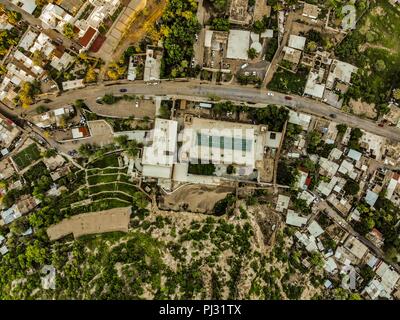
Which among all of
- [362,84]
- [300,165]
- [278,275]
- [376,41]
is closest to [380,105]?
[362,84]

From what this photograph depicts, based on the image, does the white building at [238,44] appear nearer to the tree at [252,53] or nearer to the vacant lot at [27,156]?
the tree at [252,53]

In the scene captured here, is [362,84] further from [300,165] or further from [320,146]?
[300,165]

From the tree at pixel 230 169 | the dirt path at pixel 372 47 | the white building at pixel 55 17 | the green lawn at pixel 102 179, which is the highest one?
the white building at pixel 55 17

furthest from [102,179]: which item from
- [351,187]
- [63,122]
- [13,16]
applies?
[351,187]

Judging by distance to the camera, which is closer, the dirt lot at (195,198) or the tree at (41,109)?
the dirt lot at (195,198)

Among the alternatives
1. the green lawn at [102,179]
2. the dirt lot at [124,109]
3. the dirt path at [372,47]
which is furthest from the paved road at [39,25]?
the dirt path at [372,47]

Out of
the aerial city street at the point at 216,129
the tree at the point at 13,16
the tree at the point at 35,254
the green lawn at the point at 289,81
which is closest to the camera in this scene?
the tree at the point at 35,254

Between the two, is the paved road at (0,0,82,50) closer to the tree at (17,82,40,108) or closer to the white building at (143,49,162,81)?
the tree at (17,82,40,108)

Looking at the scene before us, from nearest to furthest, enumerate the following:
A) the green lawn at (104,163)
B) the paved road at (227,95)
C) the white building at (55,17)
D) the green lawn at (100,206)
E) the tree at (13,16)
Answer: the green lawn at (100,206) < the green lawn at (104,163) < the white building at (55,17) < the tree at (13,16) < the paved road at (227,95)
